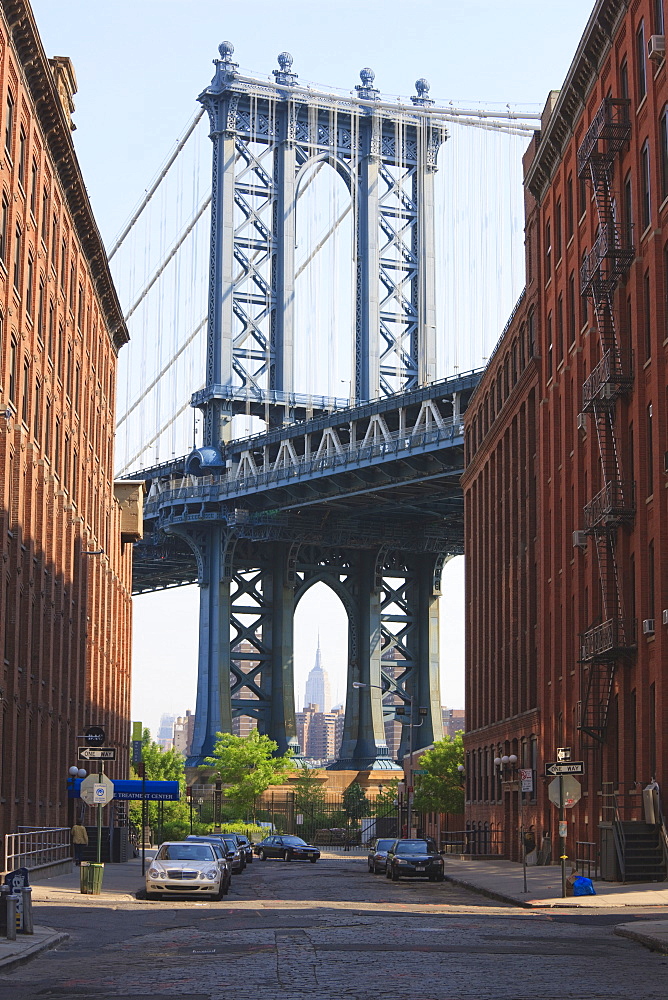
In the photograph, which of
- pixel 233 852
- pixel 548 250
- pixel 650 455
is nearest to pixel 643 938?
pixel 650 455

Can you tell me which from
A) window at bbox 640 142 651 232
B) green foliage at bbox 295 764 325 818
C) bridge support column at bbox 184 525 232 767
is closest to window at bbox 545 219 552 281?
window at bbox 640 142 651 232

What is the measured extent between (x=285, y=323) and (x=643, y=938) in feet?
288

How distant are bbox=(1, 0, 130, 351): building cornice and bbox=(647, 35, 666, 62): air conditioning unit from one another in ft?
59.9

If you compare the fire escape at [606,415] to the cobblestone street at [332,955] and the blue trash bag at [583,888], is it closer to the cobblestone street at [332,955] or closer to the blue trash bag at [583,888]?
the blue trash bag at [583,888]

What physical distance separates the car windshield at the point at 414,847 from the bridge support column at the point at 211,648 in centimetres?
6104

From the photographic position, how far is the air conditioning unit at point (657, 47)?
38844mm

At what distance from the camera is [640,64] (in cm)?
4206

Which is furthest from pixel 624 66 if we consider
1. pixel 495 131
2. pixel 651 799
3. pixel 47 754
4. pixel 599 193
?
pixel 495 131

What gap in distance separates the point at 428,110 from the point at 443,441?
33291 mm

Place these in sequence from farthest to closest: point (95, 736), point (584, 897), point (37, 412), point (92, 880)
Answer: point (37, 412) → point (95, 736) → point (92, 880) → point (584, 897)

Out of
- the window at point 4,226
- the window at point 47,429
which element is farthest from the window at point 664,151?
the window at point 47,429

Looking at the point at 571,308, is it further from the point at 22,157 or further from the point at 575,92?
the point at 22,157

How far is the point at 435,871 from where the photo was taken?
45.6 metres

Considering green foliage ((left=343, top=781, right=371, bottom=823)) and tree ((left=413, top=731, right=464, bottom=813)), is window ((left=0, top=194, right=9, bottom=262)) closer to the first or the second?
tree ((left=413, top=731, right=464, bottom=813))
